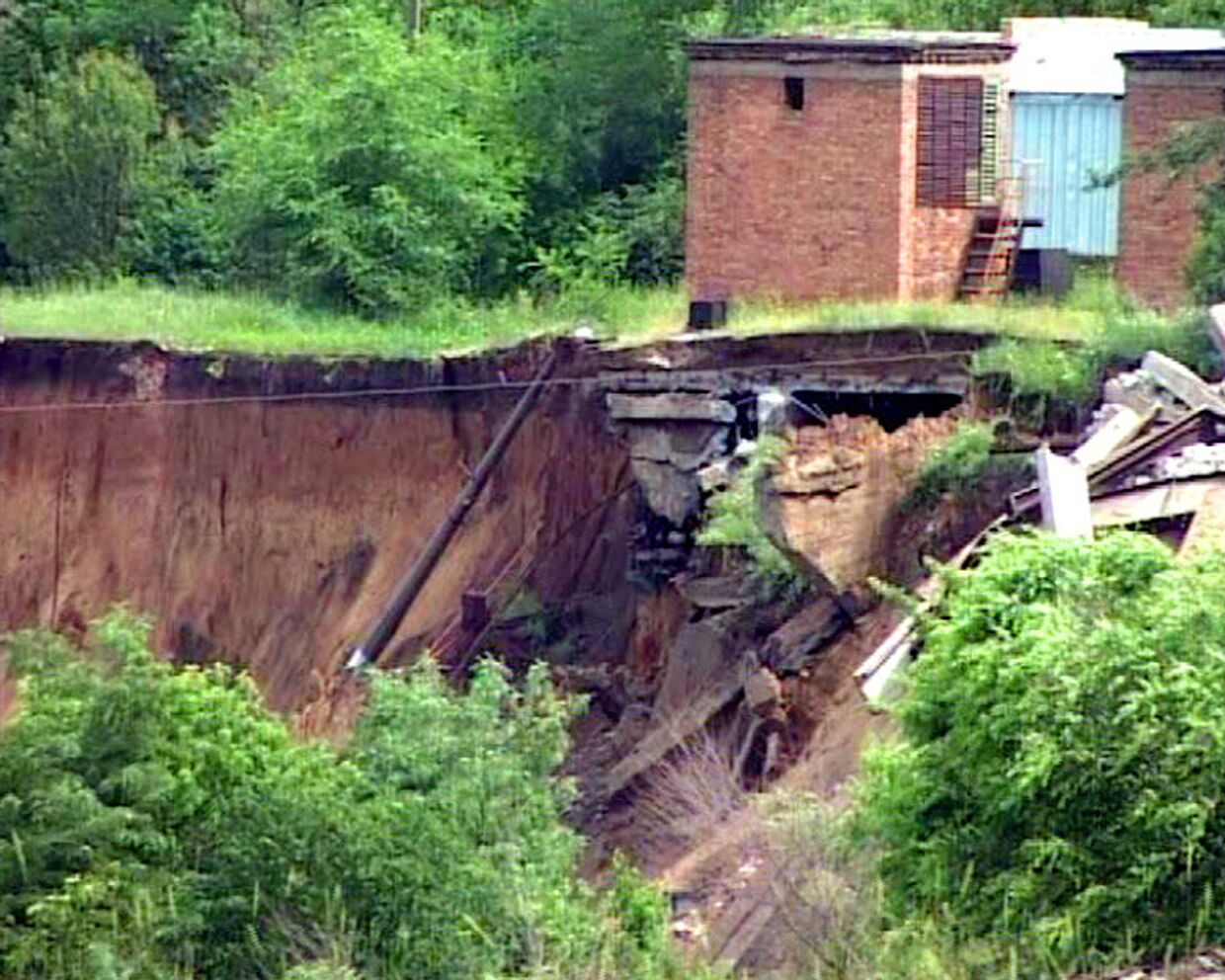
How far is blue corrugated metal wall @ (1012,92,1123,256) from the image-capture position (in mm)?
40031

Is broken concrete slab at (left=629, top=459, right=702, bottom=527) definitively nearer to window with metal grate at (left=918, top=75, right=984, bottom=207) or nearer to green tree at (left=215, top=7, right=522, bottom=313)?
window with metal grate at (left=918, top=75, right=984, bottom=207)

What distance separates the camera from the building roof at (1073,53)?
1574 inches

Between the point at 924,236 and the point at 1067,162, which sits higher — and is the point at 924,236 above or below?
below

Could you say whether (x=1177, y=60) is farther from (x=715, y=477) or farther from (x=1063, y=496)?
(x=1063, y=496)

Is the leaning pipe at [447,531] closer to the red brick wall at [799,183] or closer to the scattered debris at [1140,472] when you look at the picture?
the red brick wall at [799,183]

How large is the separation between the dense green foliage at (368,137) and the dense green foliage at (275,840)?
14758 mm

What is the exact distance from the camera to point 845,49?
37938 millimetres

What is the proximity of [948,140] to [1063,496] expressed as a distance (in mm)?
13950

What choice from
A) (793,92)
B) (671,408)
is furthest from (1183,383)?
(793,92)

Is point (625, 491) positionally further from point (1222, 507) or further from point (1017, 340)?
point (1222, 507)

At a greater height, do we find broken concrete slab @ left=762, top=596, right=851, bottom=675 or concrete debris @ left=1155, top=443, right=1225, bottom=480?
concrete debris @ left=1155, top=443, right=1225, bottom=480

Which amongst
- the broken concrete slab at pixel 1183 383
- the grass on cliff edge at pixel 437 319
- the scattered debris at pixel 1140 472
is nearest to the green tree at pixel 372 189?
the grass on cliff edge at pixel 437 319

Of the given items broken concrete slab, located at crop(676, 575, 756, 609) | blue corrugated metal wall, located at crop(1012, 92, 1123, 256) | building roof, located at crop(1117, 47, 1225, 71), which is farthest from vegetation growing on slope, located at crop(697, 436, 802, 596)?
blue corrugated metal wall, located at crop(1012, 92, 1123, 256)

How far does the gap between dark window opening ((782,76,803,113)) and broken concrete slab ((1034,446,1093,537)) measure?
1267 cm
